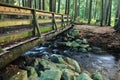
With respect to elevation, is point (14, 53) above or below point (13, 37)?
below

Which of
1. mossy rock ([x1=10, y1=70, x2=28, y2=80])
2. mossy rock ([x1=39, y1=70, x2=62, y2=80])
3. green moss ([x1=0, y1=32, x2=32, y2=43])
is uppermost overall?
green moss ([x1=0, y1=32, x2=32, y2=43])

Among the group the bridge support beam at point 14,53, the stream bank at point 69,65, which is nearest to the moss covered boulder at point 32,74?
the stream bank at point 69,65

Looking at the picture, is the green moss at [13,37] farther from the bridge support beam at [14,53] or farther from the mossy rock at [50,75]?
the mossy rock at [50,75]

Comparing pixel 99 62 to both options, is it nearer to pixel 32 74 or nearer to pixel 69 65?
pixel 69 65

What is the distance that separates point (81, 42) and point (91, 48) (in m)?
1.59

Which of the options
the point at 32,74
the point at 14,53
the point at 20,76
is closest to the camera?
the point at 20,76

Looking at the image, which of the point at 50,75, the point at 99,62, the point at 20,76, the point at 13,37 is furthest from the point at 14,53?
the point at 99,62

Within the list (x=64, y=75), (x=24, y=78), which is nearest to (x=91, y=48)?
(x=64, y=75)

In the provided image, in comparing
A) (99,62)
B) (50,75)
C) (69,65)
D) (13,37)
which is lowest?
(99,62)

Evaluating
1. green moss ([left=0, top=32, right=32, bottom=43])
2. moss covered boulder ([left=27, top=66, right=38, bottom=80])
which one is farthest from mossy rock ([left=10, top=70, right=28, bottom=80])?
green moss ([left=0, top=32, right=32, bottom=43])

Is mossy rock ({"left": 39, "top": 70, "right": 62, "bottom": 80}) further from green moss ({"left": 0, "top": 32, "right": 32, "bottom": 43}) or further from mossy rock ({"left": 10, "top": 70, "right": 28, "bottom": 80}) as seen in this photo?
green moss ({"left": 0, "top": 32, "right": 32, "bottom": 43})

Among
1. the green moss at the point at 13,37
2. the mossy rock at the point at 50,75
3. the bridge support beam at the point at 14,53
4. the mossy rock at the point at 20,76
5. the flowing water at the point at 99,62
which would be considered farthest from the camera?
the flowing water at the point at 99,62

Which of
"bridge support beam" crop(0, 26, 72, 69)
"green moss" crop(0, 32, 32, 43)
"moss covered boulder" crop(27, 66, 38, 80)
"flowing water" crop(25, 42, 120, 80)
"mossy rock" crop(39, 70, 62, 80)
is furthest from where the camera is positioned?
"flowing water" crop(25, 42, 120, 80)

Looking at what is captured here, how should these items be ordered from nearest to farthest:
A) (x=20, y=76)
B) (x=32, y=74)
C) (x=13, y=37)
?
(x=20, y=76) → (x=32, y=74) → (x=13, y=37)
